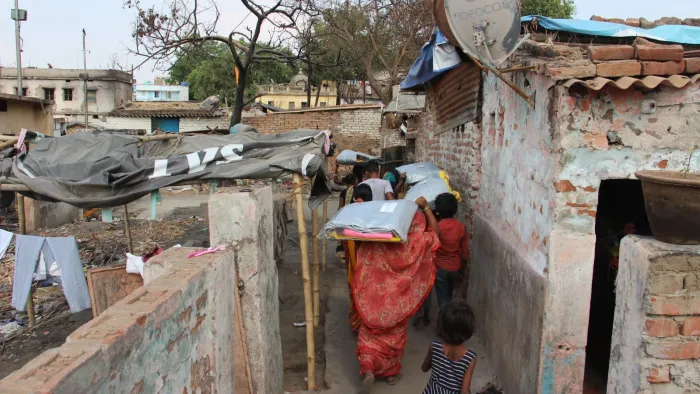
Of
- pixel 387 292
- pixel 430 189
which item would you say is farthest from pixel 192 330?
pixel 430 189

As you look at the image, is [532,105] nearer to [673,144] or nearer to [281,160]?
[673,144]

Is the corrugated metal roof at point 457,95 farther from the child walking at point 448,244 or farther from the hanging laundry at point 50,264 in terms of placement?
the hanging laundry at point 50,264

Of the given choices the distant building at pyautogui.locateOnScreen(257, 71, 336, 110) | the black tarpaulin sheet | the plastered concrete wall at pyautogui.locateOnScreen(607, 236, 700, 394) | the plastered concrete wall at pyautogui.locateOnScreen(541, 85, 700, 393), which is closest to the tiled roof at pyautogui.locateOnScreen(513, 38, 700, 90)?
the plastered concrete wall at pyautogui.locateOnScreen(541, 85, 700, 393)

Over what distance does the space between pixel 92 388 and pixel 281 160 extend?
3.50m

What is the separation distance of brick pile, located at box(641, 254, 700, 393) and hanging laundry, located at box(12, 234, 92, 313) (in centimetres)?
562

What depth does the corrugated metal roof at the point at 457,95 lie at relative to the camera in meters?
6.52

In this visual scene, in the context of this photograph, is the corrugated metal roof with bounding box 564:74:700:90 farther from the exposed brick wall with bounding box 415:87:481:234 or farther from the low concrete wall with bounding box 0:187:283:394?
the exposed brick wall with bounding box 415:87:481:234

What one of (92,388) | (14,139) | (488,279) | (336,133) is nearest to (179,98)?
(336,133)

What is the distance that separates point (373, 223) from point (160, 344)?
100 inches

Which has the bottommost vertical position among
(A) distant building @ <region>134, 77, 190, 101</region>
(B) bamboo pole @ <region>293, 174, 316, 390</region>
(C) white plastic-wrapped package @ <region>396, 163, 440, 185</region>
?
(B) bamboo pole @ <region>293, 174, 316, 390</region>

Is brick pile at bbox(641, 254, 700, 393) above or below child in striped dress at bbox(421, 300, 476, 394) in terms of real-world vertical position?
above

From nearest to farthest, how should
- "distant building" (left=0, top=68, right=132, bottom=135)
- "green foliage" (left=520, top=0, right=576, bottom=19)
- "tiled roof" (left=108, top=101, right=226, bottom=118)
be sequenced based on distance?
"green foliage" (left=520, top=0, right=576, bottom=19) < "tiled roof" (left=108, top=101, right=226, bottom=118) < "distant building" (left=0, top=68, right=132, bottom=135)

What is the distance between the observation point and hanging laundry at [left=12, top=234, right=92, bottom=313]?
5.87m

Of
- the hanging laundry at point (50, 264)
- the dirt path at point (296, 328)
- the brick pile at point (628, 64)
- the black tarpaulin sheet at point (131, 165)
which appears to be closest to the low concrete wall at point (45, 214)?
the dirt path at point (296, 328)
